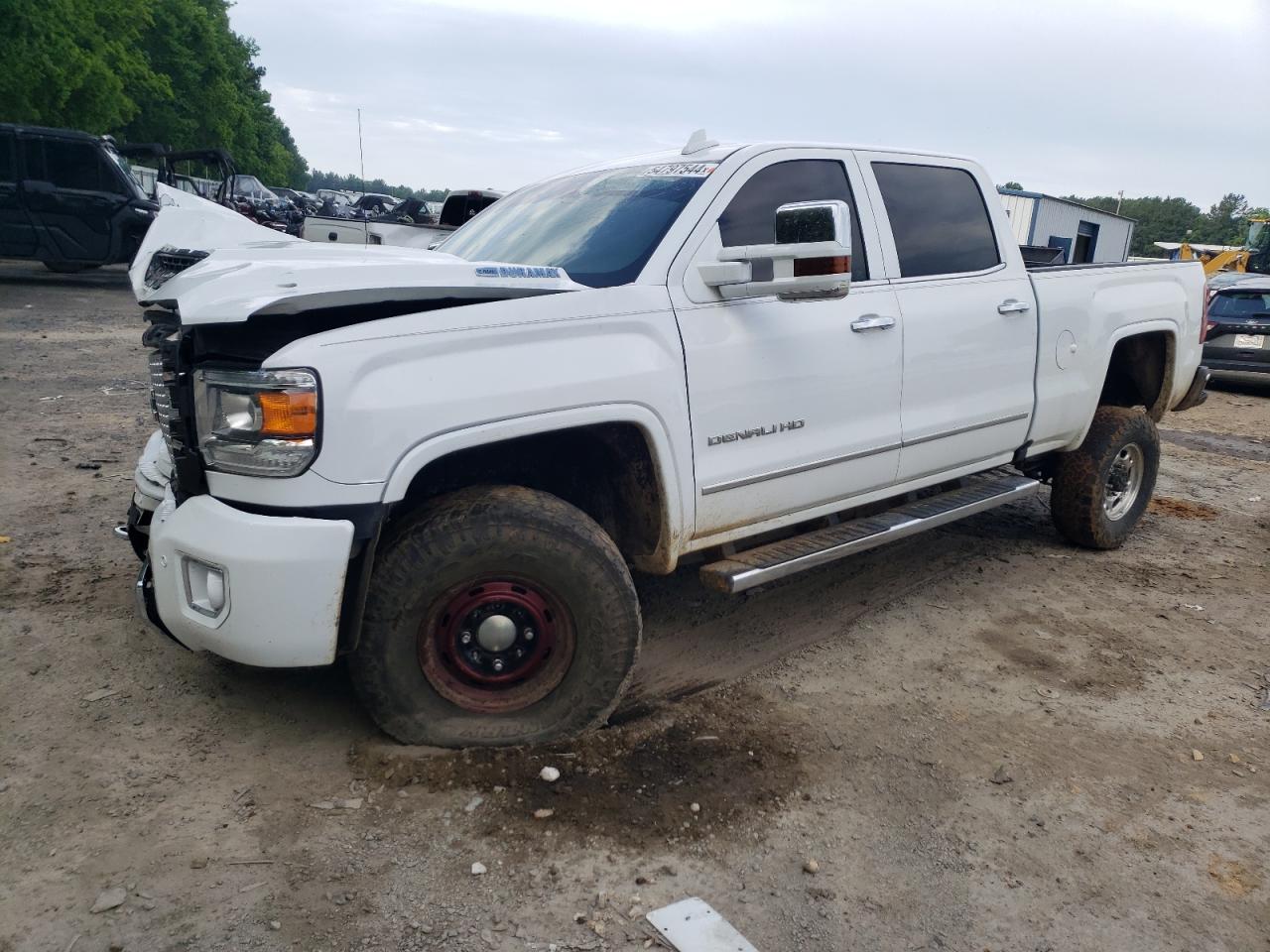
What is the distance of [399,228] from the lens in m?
12.4

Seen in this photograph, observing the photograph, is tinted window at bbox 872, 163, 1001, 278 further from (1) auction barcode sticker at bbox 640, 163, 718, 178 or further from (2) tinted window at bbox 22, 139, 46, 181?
(2) tinted window at bbox 22, 139, 46, 181

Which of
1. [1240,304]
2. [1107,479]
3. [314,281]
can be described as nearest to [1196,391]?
[1107,479]

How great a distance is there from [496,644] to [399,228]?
405 inches

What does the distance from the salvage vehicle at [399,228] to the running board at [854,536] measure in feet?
24.9

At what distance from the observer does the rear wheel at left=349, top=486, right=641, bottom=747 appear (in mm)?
2902

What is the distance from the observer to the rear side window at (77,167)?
1381 centimetres

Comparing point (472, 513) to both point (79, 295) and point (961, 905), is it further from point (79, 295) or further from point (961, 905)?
point (79, 295)

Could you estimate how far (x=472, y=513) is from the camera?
9.61ft

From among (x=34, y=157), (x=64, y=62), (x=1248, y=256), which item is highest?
(x=64, y=62)

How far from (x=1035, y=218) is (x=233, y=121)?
40.7 m

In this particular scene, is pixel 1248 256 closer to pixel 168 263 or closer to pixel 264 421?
pixel 168 263

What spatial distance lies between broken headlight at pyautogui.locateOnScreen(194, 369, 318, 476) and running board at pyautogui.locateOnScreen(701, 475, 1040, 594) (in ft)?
4.96

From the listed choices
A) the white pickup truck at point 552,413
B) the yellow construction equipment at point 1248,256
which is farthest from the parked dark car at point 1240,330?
the yellow construction equipment at point 1248,256

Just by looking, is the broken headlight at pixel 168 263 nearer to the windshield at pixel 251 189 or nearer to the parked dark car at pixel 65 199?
the parked dark car at pixel 65 199
